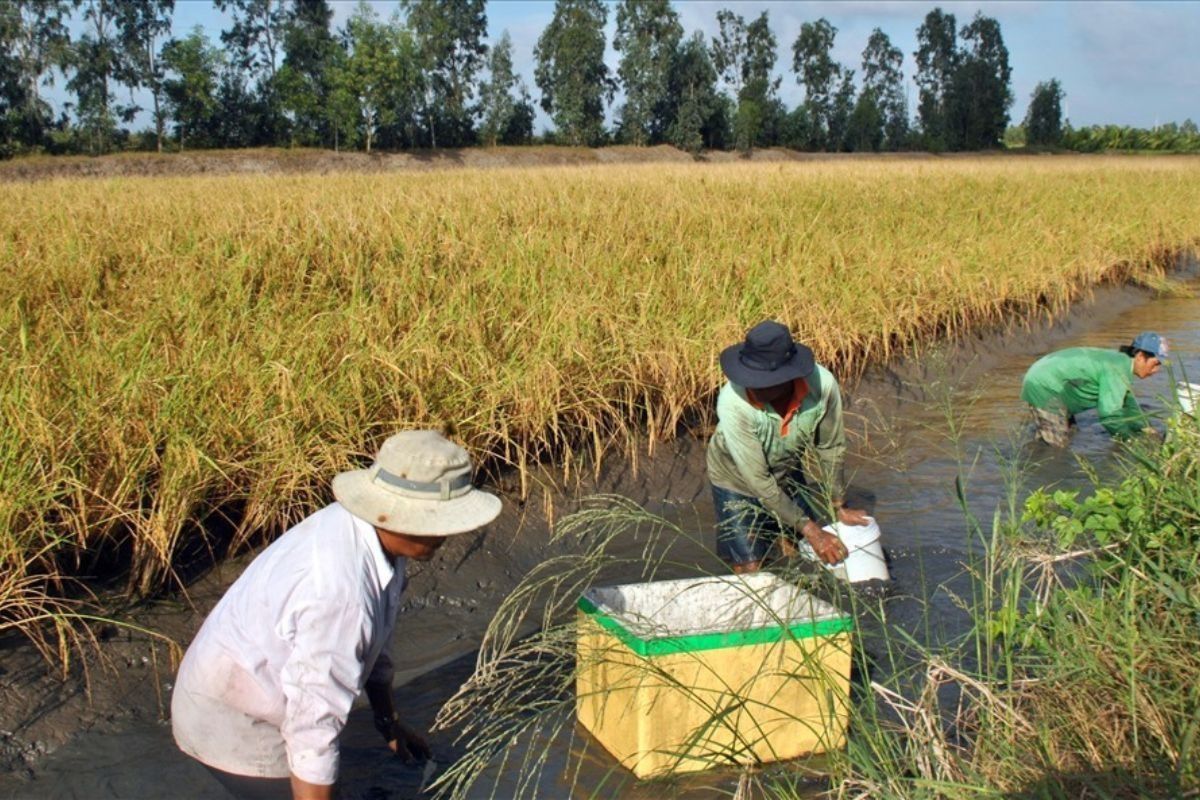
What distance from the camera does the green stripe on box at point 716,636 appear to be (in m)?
2.77

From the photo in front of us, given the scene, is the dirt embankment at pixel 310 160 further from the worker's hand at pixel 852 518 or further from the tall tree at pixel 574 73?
the worker's hand at pixel 852 518

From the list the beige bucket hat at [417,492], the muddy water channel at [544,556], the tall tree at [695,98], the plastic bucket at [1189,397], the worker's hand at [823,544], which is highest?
the tall tree at [695,98]

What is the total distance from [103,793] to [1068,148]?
6650 centimetres

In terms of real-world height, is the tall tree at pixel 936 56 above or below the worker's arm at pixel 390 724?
above

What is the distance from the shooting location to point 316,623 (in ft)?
7.09

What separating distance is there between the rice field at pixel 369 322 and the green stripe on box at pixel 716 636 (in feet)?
5.70

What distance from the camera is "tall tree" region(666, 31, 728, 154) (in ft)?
186

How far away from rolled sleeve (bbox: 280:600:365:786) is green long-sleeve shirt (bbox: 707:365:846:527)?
2.07 metres

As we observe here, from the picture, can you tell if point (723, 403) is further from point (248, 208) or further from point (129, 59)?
point (129, 59)

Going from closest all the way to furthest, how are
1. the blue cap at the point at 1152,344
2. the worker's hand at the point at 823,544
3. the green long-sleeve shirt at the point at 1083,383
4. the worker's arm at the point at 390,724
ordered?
the worker's arm at the point at 390,724 → the worker's hand at the point at 823,544 → the blue cap at the point at 1152,344 → the green long-sleeve shirt at the point at 1083,383

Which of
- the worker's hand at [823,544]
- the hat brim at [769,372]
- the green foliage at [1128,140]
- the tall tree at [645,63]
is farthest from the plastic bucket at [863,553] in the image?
the green foliage at [1128,140]

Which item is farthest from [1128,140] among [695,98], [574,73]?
[574,73]

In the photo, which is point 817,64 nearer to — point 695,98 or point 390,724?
point 695,98

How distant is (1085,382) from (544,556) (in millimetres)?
3341
